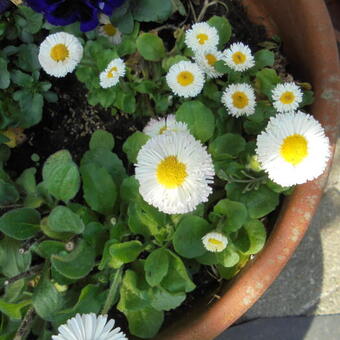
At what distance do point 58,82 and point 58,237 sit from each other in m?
0.49

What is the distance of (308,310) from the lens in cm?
144

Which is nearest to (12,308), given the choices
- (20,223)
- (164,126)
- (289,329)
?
(20,223)

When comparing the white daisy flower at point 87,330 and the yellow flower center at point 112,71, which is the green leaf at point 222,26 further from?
the white daisy flower at point 87,330

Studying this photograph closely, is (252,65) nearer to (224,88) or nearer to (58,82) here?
(224,88)

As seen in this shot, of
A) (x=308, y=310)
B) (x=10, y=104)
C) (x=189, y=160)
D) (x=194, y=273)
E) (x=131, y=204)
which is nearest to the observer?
(x=189, y=160)

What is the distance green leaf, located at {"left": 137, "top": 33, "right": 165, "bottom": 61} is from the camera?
42.7 inches

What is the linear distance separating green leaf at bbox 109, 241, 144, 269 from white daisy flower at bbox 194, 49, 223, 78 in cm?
42

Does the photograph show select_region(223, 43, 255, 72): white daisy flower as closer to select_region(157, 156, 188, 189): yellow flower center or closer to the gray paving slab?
select_region(157, 156, 188, 189): yellow flower center

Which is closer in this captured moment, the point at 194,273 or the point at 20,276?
the point at 20,276

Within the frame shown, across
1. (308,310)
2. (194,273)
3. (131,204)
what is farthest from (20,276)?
(308,310)

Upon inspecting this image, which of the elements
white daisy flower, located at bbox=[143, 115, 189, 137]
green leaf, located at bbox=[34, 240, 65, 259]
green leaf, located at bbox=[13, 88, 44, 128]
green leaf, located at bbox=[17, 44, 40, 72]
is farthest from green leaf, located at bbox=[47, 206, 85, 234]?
green leaf, located at bbox=[17, 44, 40, 72]

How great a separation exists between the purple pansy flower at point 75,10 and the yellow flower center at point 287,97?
1.41ft

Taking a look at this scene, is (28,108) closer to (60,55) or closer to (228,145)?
(60,55)

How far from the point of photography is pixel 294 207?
943 millimetres
